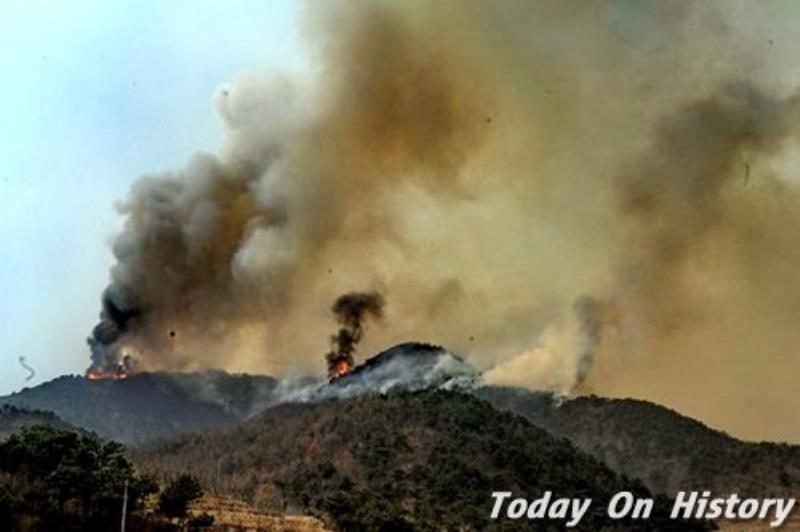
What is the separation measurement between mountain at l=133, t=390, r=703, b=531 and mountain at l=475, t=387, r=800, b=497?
76.7ft

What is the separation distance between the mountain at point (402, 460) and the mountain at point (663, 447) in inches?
920

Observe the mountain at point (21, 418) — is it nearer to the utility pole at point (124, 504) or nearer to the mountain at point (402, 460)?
the mountain at point (402, 460)

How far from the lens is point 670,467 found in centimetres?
15788

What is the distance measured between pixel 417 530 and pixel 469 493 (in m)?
37.1

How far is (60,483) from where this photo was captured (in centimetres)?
5469

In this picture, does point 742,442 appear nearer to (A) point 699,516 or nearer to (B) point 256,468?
(A) point 699,516

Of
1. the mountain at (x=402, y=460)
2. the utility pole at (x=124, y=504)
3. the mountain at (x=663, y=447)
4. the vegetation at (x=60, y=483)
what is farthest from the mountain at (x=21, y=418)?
the utility pole at (x=124, y=504)

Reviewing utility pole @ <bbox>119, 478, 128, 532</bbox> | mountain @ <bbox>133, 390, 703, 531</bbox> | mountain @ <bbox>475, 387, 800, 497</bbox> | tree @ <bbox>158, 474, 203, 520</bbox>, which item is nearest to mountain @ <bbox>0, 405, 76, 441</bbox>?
mountain @ <bbox>133, 390, 703, 531</bbox>

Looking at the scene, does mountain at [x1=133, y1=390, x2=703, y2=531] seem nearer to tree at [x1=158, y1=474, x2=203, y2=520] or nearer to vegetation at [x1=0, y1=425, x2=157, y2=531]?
tree at [x1=158, y1=474, x2=203, y2=520]

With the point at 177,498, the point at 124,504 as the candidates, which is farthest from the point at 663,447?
the point at 124,504

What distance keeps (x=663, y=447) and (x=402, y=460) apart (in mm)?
70329

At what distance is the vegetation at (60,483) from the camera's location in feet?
170

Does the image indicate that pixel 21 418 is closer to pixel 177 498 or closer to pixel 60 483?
pixel 177 498

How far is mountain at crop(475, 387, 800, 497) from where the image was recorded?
146 metres
